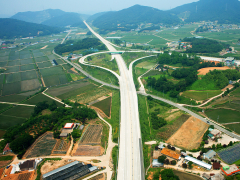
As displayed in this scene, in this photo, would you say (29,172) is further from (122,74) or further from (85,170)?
(122,74)

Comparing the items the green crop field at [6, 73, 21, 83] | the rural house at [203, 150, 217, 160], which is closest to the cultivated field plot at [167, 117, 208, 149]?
the rural house at [203, 150, 217, 160]

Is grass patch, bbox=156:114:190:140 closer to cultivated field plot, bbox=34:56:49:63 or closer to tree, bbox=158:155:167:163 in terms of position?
tree, bbox=158:155:167:163

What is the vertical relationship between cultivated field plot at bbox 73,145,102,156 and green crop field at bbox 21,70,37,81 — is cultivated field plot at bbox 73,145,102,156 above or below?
below

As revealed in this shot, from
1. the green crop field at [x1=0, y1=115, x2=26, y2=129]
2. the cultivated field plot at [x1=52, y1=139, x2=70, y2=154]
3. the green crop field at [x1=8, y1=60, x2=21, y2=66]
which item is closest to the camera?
the cultivated field plot at [x1=52, y1=139, x2=70, y2=154]

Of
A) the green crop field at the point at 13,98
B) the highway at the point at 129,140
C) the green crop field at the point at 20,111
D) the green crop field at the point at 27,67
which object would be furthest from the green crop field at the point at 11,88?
the highway at the point at 129,140

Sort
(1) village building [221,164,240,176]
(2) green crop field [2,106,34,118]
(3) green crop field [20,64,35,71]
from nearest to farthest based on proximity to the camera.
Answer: (1) village building [221,164,240,176] < (2) green crop field [2,106,34,118] < (3) green crop field [20,64,35,71]

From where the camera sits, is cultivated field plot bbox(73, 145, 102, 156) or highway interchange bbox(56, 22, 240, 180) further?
cultivated field plot bbox(73, 145, 102, 156)
